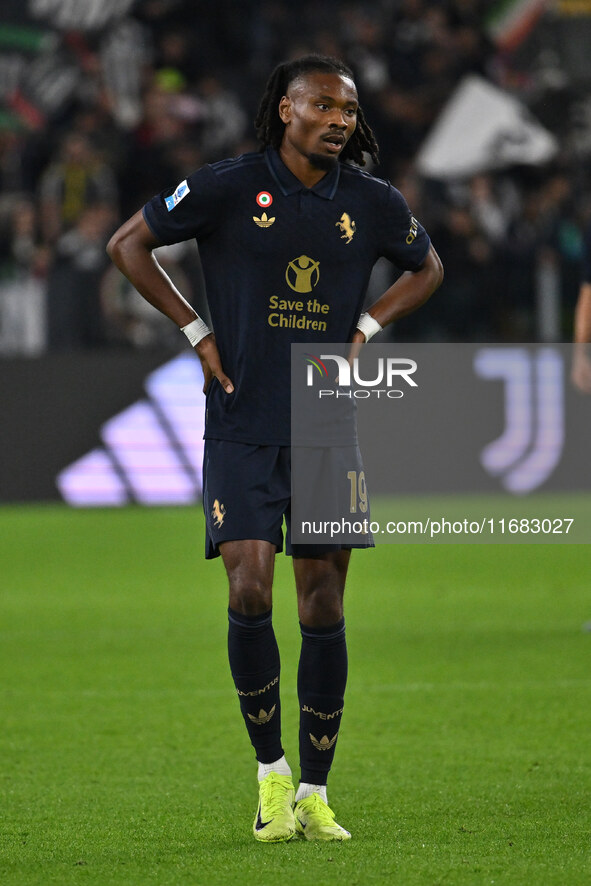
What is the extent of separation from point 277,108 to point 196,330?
2.28 feet

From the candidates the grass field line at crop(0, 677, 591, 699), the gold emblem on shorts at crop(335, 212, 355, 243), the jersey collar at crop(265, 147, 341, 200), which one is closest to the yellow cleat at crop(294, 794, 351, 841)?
the gold emblem on shorts at crop(335, 212, 355, 243)

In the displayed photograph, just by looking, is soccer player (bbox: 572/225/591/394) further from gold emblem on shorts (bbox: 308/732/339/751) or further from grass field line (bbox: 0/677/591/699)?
gold emblem on shorts (bbox: 308/732/339/751)

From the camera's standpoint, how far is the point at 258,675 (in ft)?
14.4

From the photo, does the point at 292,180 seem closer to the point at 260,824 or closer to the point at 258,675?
the point at 258,675

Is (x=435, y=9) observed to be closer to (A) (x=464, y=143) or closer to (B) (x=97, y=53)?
(A) (x=464, y=143)

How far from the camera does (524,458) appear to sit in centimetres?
1420

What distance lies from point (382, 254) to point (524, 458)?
982cm

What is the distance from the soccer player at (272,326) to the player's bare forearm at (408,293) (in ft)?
0.44

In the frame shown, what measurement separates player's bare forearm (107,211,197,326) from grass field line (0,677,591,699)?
2623 millimetres

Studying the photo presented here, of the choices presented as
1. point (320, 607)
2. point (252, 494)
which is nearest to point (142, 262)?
point (252, 494)

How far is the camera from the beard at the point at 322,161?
436cm

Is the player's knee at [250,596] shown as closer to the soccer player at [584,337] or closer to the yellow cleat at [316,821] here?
the yellow cleat at [316,821]

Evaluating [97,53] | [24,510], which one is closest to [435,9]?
[97,53]

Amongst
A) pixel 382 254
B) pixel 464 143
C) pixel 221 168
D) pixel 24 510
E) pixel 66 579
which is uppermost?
pixel 221 168
